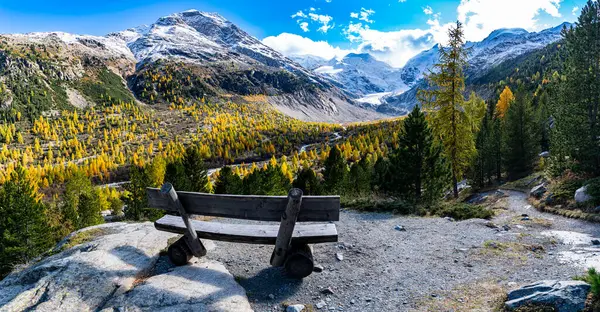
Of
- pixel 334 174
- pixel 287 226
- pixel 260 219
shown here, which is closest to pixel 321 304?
pixel 287 226

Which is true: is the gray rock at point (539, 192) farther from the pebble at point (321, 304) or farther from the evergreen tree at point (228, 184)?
the evergreen tree at point (228, 184)

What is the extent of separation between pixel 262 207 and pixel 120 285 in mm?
3179

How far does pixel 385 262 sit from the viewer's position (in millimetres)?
7891

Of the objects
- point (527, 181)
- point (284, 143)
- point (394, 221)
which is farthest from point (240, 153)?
point (394, 221)

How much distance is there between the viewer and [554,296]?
4633mm

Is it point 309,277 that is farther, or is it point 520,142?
point 520,142

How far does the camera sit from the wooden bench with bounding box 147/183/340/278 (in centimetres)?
619

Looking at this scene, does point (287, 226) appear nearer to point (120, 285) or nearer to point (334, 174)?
point (120, 285)

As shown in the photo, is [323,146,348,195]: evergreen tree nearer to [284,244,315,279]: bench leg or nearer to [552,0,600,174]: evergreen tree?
[552,0,600,174]: evergreen tree

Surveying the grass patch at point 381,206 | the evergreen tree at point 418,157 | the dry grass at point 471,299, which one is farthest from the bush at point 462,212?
the evergreen tree at point 418,157

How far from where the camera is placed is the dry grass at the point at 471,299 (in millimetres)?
5425

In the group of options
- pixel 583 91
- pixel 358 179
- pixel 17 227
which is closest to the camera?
pixel 583 91

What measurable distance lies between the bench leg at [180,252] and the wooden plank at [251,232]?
0.27 metres

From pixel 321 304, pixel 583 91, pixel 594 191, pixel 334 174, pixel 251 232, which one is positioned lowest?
pixel 334 174
